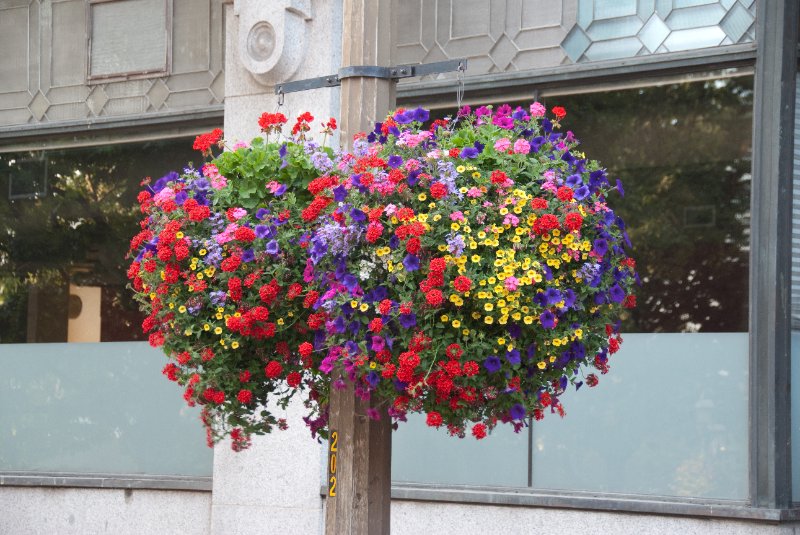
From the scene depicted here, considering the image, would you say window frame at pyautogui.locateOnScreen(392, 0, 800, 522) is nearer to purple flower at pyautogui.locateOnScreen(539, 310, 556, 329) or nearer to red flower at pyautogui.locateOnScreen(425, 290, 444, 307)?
purple flower at pyautogui.locateOnScreen(539, 310, 556, 329)

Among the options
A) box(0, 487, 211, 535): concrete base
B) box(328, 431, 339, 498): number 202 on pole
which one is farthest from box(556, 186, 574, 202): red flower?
box(0, 487, 211, 535): concrete base

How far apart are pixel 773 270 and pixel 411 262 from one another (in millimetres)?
3957

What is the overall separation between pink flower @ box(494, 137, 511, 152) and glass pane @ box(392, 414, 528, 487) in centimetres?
417

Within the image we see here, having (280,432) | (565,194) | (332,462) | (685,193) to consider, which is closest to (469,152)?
(565,194)

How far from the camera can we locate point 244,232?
433 centimetres

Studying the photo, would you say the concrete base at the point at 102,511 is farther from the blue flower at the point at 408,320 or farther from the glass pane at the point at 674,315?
the blue flower at the point at 408,320

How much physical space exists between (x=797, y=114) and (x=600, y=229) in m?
3.71

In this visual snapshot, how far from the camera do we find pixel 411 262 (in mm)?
3938

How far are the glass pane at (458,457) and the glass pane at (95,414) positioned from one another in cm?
182

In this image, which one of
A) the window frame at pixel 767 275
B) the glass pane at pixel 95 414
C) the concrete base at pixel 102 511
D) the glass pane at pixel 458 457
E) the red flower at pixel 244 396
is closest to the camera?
the red flower at pixel 244 396

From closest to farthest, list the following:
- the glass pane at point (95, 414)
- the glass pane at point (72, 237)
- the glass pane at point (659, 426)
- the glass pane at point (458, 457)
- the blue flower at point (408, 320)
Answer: the blue flower at point (408, 320) → the glass pane at point (659, 426) → the glass pane at point (458, 457) → the glass pane at point (95, 414) → the glass pane at point (72, 237)

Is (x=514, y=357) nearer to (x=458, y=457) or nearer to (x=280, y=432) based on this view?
(x=458, y=457)

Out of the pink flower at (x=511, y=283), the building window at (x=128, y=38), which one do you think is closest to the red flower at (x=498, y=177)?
the pink flower at (x=511, y=283)

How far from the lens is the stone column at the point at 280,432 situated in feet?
28.1
